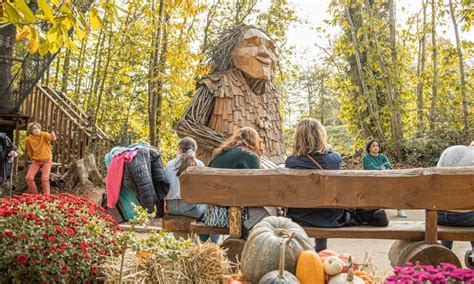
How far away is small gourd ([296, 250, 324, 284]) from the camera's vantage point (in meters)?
2.67

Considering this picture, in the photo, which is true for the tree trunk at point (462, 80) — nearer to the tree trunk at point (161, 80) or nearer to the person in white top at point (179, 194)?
the tree trunk at point (161, 80)

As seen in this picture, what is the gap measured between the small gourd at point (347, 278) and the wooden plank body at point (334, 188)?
132 centimetres

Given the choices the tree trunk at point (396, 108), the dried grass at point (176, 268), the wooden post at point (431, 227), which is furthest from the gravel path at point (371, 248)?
the tree trunk at point (396, 108)

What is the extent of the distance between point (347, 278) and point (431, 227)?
1797 mm

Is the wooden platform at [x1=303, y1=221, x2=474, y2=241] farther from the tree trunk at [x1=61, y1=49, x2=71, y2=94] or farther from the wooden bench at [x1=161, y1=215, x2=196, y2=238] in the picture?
the tree trunk at [x1=61, y1=49, x2=71, y2=94]

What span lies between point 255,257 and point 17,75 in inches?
381

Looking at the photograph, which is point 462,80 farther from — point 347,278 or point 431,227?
point 347,278

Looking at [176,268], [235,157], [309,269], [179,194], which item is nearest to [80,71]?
[179,194]

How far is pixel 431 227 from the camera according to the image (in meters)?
3.97

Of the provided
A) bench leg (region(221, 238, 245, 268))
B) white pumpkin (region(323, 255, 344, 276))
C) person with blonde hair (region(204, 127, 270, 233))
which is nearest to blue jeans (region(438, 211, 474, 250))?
person with blonde hair (region(204, 127, 270, 233))

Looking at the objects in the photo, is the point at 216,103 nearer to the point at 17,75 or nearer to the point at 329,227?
the point at 329,227

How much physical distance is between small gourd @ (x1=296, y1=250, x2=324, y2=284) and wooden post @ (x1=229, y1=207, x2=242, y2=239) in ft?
4.51

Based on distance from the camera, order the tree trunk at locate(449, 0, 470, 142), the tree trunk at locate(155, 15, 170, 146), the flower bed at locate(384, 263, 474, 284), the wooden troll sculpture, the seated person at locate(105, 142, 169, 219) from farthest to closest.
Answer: the tree trunk at locate(449, 0, 470, 142)
the tree trunk at locate(155, 15, 170, 146)
the wooden troll sculpture
the seated person at locate(105, 142, 169, 219)
the flower bed at locate(384, 263, 474, 284)

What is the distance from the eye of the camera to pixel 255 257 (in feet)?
9.47
